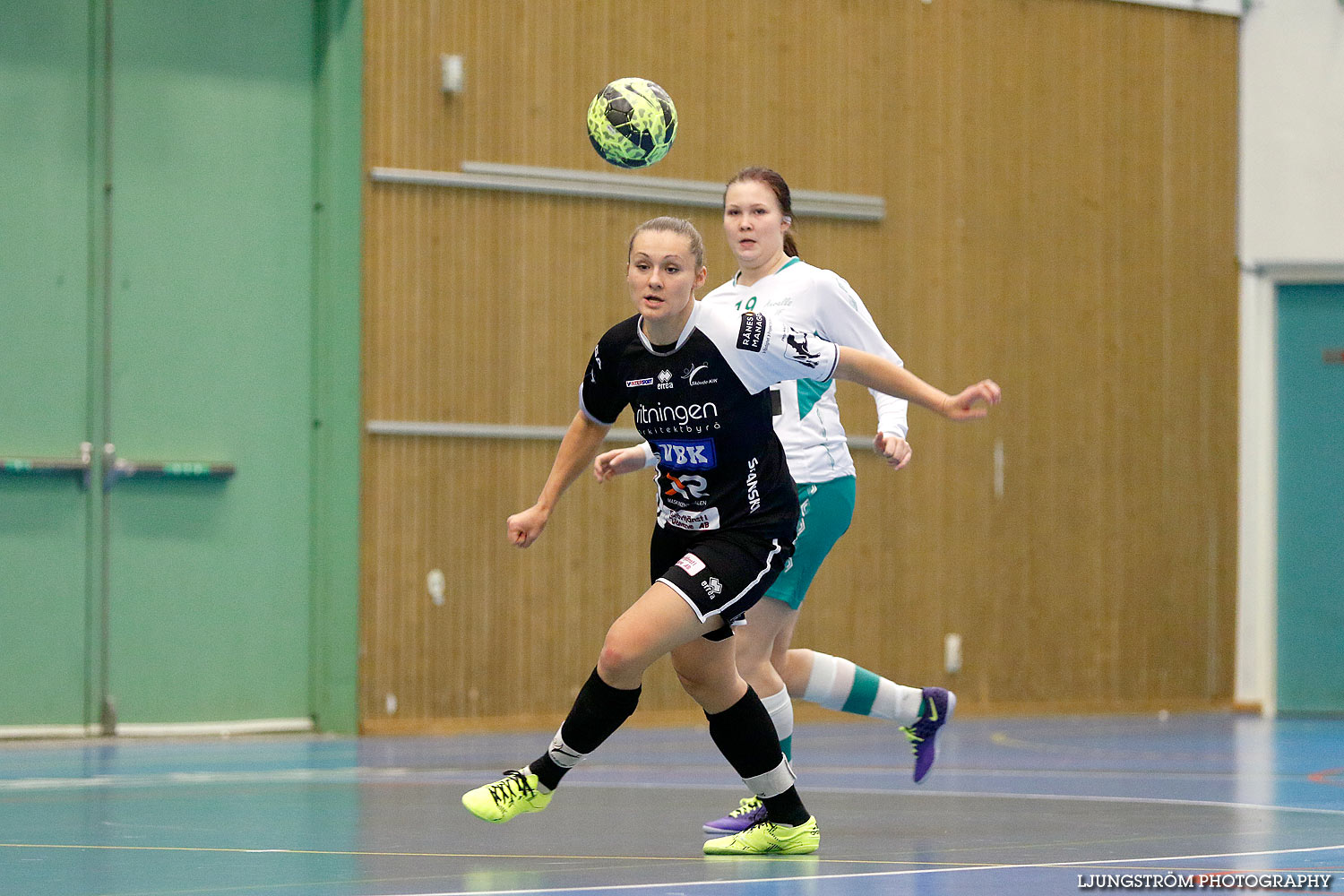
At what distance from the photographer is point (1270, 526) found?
1314cm

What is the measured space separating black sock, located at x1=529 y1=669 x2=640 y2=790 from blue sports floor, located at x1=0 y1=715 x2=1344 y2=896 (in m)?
0.29

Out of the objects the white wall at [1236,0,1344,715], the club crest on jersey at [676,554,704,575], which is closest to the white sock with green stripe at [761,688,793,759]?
the club crest on jersey at [676,554,704,575]

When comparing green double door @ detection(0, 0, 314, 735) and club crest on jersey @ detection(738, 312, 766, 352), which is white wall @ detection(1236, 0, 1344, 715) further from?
club crest on jersey @ detection(738, 312, 766, 352)

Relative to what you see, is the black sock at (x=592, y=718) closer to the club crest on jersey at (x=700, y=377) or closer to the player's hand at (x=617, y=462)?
the player's hand at (x=617, y=462)

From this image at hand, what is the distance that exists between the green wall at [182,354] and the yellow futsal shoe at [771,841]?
225 inches

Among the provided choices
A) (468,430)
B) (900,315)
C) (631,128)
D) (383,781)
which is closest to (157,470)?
(468,430)

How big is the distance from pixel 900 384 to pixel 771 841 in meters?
1.33

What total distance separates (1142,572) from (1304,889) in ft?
29.7

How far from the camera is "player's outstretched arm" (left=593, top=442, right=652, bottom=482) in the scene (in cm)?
541

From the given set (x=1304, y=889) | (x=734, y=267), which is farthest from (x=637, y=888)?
(x=734, y=267)

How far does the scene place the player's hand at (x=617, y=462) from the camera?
541cm

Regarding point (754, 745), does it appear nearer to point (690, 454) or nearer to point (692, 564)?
point (692, 564)

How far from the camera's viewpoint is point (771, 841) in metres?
4.99

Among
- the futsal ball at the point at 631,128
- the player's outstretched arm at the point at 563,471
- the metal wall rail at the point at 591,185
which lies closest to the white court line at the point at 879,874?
the player's outstretched arm at the point at 563,471
